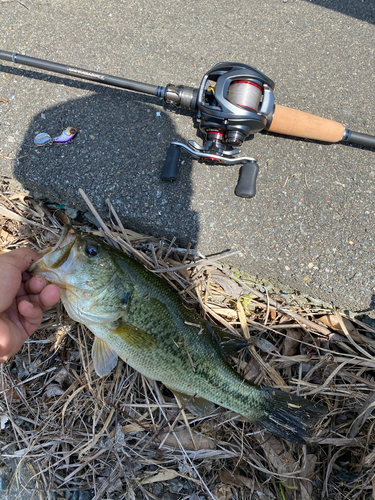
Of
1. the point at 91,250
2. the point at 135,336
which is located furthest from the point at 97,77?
the point at 135,336

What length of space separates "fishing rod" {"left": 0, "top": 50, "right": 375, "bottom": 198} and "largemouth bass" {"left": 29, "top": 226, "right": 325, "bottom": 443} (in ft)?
3.49

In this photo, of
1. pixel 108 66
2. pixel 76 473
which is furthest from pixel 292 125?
pixel 76 473

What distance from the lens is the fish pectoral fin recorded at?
268 centimetres

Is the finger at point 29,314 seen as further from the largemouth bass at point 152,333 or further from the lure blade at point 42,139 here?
the lure blade at point 42,139

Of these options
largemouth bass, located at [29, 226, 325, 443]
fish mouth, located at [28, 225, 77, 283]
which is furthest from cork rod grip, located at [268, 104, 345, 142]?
fish mouth, located at [28, 225, 77, 283]

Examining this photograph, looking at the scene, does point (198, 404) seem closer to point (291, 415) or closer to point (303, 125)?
point (291, 415)

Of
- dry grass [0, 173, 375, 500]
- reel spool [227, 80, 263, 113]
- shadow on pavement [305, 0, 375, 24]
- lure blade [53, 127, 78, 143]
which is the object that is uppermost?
shadow on pavement [305, 0, 375, 24]

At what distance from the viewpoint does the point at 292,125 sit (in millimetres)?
2896

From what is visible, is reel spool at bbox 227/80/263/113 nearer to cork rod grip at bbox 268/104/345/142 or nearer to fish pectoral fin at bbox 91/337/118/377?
cork rod grip at bbox 268/104/345/142

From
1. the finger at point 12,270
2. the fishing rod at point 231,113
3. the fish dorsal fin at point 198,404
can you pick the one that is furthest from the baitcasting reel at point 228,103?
the fish dorsal fin at point 198,404

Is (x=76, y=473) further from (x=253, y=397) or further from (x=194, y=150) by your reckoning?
Answer: (x=194, y=150)

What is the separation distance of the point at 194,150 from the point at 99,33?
1804 mm

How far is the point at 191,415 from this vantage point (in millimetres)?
2846

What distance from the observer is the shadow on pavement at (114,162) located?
307 cm
